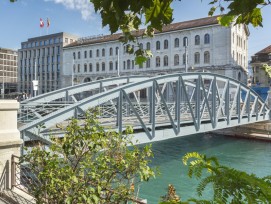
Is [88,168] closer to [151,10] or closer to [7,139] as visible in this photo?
[7,139]

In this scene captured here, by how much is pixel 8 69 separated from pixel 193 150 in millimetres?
88945

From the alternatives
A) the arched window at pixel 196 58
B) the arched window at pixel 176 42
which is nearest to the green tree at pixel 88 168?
the arched window at pixel 196 58

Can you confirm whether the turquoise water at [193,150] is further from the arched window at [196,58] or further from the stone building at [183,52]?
the arched window at [196,58]

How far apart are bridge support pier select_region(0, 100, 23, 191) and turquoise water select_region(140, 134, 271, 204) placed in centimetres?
618

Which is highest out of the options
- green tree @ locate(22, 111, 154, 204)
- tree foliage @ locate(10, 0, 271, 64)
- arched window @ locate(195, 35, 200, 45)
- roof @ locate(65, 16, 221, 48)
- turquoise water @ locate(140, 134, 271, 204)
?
roof @ locate(65, 16, 221, 48)

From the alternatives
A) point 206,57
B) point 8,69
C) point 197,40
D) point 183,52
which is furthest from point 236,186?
point 8,69

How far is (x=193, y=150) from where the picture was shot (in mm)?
26922

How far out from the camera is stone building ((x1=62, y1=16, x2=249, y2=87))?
167 ft

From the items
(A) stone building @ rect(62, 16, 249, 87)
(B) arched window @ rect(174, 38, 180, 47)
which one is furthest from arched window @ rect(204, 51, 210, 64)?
(B) arched window @ rect(174, 38, 180, 47)

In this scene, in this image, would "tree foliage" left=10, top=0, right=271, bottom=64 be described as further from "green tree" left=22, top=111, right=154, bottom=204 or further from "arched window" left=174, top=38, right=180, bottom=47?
"arched window" left=174, top=38, right=180, bottom=47

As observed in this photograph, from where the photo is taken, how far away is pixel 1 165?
19.6 feet

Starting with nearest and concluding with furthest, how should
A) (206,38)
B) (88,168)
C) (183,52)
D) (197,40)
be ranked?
(88,168)
(206,38)
(197,40)
(183,52)

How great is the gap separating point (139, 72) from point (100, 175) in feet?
184

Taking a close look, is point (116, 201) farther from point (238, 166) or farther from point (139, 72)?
point (139, 72)
